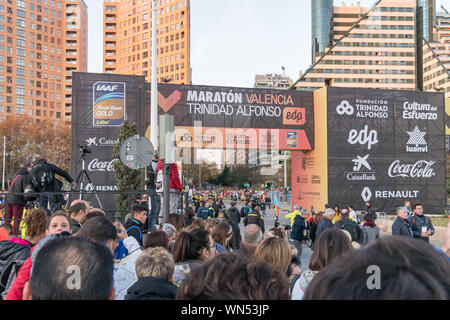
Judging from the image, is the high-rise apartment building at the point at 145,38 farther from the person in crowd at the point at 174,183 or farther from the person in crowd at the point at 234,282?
the person in crowd at the point at 234,282

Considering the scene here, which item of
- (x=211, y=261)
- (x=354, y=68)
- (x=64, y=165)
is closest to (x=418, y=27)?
(x=354, y=68)

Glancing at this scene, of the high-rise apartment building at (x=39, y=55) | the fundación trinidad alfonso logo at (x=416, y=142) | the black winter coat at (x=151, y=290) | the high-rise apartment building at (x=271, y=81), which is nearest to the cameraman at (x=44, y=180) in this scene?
the black winter coat at (x=151, y=290)

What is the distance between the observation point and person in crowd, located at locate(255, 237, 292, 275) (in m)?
3.44

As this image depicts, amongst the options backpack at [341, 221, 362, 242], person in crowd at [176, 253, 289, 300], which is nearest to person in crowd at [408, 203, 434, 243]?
backpack at [341, 221, 362, 242]

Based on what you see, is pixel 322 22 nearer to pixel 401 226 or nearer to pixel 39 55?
pixel 39 55

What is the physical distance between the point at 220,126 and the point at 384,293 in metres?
21.9

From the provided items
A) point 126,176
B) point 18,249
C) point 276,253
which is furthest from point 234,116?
point 18,249

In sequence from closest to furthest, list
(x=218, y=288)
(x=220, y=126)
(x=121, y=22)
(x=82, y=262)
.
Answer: (x=218, y=288), (x=82, y=262), (x=220, y=126), (x=121, y=22)

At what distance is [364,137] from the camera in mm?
24672

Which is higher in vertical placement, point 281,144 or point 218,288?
point 281,144

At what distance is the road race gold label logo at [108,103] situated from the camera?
20859 mm

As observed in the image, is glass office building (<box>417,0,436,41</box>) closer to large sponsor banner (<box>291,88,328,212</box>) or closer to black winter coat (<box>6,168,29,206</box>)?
large sponsor banner (<box>291,88,328,212</box>)
